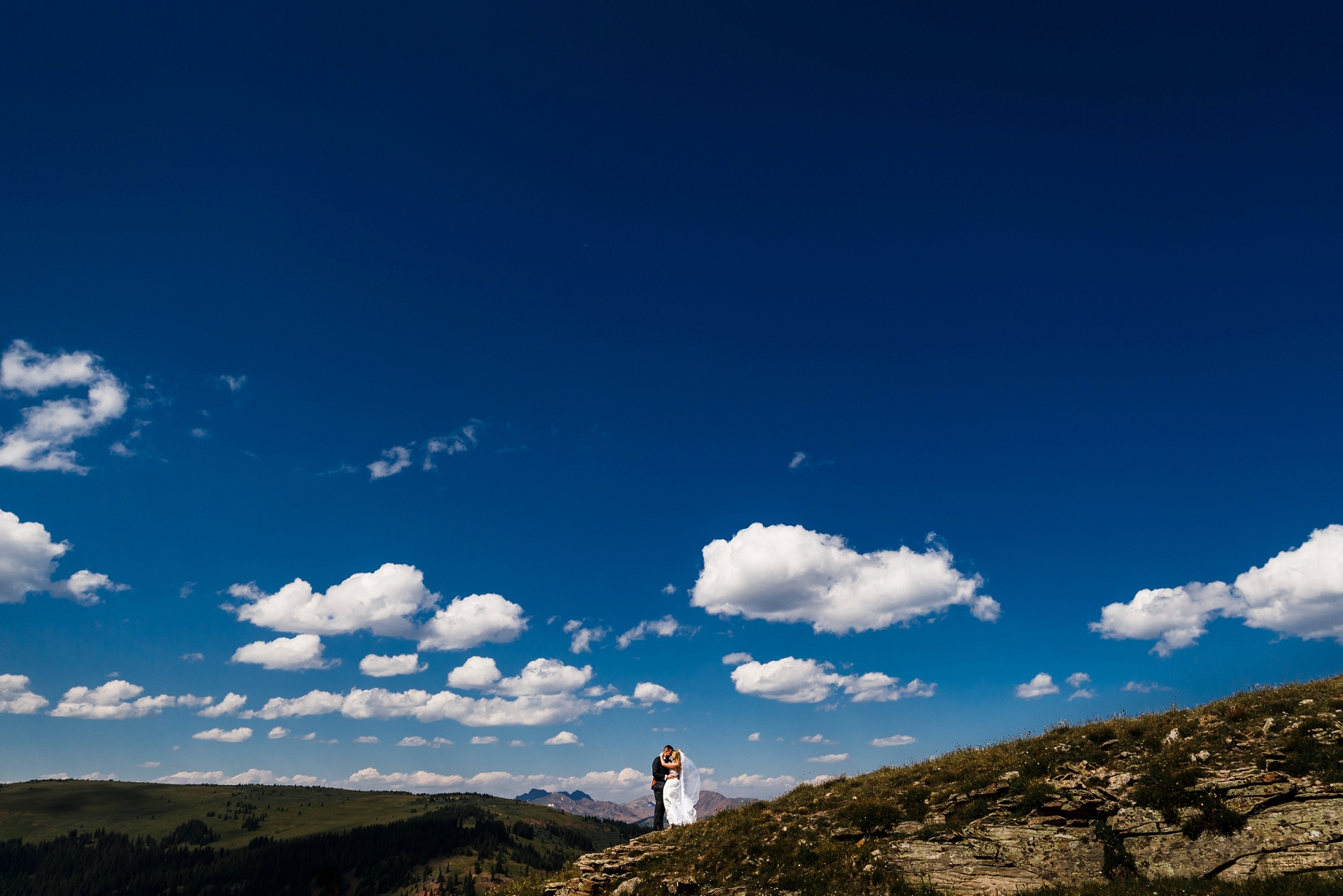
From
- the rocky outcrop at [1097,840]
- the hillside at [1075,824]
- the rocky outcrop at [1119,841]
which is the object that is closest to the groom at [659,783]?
the hillside at [1075,824]

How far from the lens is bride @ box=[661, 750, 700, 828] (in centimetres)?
3219

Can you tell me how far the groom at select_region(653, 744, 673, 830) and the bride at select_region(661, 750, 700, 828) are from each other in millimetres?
173

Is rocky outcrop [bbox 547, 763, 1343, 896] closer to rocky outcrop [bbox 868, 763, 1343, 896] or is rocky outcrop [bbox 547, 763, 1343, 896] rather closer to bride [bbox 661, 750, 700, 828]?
rocky outcrop [bbox 868, 763, 1343, 896]

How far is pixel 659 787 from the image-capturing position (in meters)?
32.9

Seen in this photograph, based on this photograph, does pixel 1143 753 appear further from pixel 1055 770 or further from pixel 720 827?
pixel 720 827

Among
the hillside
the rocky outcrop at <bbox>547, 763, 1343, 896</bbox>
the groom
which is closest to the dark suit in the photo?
the groom

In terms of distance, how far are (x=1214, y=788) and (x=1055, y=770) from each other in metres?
4.70

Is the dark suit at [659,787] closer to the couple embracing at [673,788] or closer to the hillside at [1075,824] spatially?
the couple embracing at [673,788]

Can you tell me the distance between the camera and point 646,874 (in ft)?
80.9

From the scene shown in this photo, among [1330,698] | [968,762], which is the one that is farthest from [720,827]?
[1330,698]

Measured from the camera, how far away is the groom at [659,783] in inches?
1293

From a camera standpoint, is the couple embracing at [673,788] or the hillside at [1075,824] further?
the couple embracing at [673,788]

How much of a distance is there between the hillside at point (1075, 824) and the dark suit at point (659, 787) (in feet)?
15.8

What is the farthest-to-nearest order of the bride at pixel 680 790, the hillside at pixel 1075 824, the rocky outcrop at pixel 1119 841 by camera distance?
the bride at pixel 680 790 → the hillside at pixel 1075 824 → the rocky outcrop at pixel 1119 841
